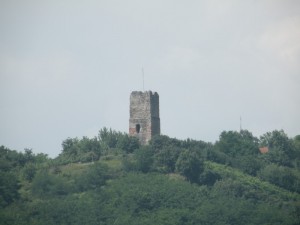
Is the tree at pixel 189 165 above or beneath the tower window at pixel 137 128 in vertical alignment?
beneath

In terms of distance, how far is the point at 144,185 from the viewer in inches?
2913

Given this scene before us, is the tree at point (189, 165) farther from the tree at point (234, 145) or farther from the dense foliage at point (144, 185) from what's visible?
the tree at point (234, 145)

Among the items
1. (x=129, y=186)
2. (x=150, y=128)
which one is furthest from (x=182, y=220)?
(x=150, y=128)

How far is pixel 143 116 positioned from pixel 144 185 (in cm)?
690

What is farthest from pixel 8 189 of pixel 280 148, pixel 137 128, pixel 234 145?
pixel 280 148

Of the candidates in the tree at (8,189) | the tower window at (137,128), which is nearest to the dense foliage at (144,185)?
the tree at (8,189)

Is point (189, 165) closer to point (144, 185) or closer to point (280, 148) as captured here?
point (144, 185)

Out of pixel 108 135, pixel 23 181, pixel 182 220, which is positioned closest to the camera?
pixel 182 220

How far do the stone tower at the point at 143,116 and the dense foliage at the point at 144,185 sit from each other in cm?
92

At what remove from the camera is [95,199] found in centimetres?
7256

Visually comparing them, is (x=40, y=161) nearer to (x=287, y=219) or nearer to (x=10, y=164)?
(x=10, y=164)

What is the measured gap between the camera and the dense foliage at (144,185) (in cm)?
7106

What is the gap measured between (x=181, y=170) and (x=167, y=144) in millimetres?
2194

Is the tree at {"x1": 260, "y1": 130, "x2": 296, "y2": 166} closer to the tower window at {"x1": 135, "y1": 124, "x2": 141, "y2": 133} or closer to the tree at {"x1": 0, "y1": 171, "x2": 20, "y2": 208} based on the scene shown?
the tower window at {"x1": 135, "y1": 124, "x2": 141, "y2": 133}
